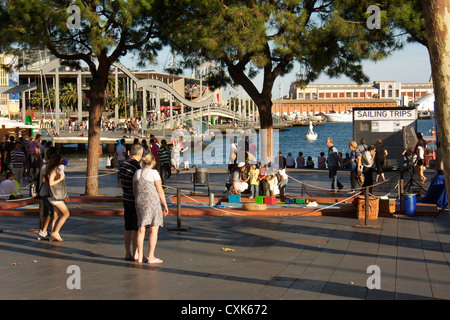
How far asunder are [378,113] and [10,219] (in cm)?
1778

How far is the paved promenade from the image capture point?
8023 mm

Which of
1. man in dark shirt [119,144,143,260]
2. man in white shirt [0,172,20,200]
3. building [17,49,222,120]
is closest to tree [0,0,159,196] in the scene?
man in white shirt [0,172,20,200]

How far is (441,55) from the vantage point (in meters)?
6.53

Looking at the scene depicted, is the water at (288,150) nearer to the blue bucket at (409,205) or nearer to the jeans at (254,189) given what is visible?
the jeans at (254,189)

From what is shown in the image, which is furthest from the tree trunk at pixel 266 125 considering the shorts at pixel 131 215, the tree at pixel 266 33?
the shorts at pixel 131 215

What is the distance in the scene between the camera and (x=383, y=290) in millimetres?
8031

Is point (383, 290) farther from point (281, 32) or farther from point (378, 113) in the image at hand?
point (378, 113)

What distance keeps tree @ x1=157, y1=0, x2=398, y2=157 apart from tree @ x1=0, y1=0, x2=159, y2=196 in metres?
0.85

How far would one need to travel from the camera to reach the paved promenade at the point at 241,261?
8023 mm

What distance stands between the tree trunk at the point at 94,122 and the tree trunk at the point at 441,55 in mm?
13282

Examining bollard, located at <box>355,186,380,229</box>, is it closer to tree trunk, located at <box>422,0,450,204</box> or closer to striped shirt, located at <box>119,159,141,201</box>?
striped shirt, located at <box>119,159,141,201</box>

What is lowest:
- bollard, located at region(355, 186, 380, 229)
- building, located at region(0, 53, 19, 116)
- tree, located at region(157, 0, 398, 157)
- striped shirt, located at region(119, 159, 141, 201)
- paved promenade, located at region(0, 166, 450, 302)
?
paved promenade, located at region(0, 166, 450, 302)

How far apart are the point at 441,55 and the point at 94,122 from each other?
13.8 m
